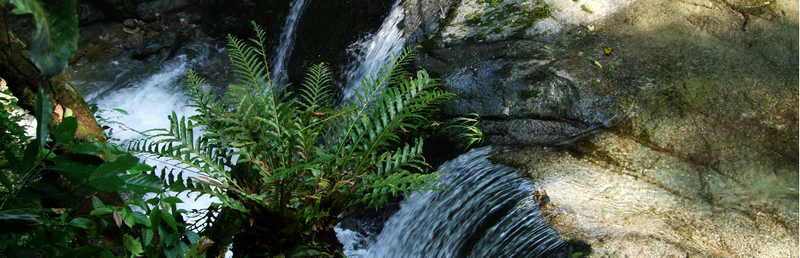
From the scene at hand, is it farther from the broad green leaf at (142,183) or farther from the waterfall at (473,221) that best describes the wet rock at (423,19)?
the broad green leaf at (142,183)

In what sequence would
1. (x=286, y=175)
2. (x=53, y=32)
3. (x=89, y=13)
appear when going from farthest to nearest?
(x=89, y=13)
(x=286, y=175)
(x=53, y=32)

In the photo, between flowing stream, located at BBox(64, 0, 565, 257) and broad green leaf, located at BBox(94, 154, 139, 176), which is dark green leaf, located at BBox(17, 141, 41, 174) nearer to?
broad green leaf, located at BBox(94, 154, 139, 176)

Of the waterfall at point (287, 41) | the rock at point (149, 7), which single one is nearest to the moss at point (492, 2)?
the waterfall at point (287, 41)

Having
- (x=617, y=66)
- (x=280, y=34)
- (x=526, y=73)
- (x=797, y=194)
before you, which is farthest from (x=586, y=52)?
(x=280, y=34)

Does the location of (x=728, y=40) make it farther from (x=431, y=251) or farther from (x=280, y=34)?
(x=280, y=34)

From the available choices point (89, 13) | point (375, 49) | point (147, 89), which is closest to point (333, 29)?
point (375, 49)

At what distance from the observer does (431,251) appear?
8.89ft

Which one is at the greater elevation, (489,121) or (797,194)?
(489,121)

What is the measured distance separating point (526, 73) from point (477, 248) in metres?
1.45

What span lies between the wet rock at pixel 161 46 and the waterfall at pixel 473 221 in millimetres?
5386

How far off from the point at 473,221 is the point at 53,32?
7.54ft

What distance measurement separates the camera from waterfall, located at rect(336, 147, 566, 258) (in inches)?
89.5

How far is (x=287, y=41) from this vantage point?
623 centimetres

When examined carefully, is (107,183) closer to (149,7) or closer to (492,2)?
(492,2)
